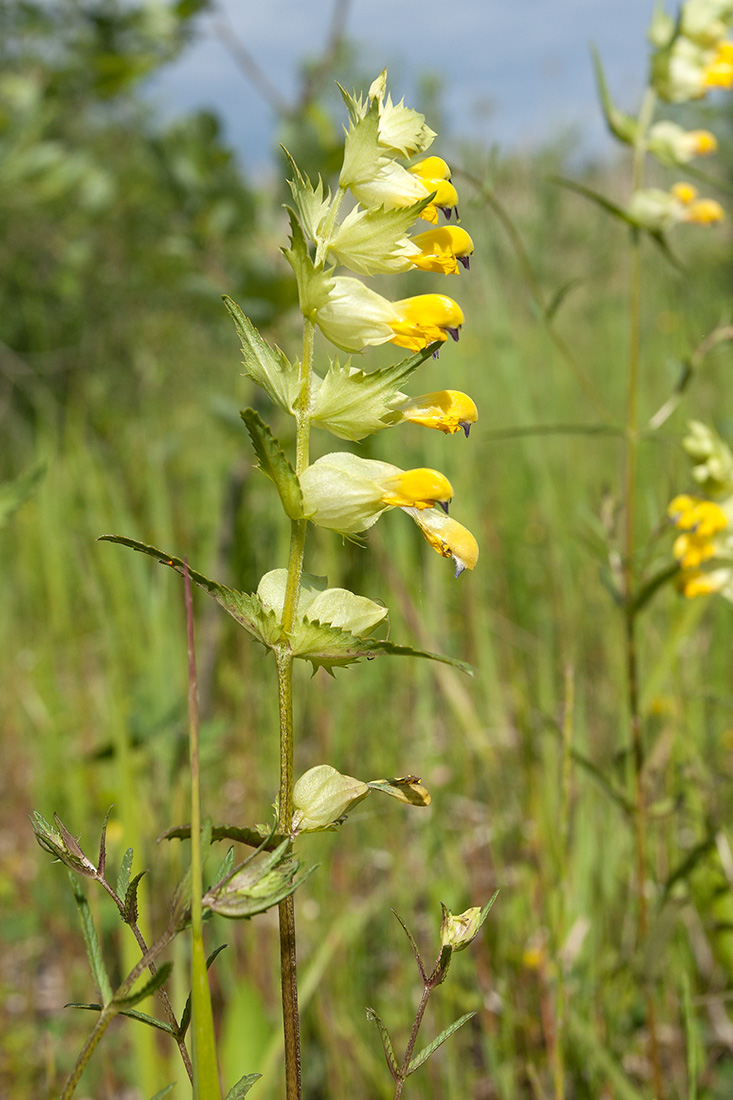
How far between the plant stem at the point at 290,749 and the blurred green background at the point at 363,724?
12 centimetres

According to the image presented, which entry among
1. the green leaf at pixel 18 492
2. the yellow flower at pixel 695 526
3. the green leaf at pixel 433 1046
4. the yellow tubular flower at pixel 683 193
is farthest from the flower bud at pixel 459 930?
the yellow tubular flower at pixel 683 193

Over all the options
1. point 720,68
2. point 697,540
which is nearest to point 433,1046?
point 697,540

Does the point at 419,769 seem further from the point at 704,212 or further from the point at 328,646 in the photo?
the point at 328,646

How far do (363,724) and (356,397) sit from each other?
4.12ft

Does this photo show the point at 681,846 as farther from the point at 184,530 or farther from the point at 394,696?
the point at 184,530

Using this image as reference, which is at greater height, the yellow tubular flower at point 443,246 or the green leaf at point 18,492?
the yellow tubular flower at point 443,246

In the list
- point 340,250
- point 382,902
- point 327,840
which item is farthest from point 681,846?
point 340,250

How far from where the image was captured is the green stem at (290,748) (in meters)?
0.39

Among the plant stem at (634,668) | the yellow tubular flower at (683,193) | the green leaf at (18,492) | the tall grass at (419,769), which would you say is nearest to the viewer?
the green leaf at (18,492)

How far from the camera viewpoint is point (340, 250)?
447mm

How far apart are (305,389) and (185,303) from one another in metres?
2.73

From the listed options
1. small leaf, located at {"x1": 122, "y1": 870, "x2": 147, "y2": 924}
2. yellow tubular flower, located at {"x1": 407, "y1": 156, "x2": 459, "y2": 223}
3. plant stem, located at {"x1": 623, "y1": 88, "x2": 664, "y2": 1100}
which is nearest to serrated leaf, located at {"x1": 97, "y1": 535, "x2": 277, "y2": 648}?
small leaf, located at {"x1": 122, "y1": 870, "x2": 147, "y2": 924}

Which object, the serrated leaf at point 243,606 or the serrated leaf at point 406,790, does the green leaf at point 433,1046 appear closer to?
the serrated leaf at point 406,790

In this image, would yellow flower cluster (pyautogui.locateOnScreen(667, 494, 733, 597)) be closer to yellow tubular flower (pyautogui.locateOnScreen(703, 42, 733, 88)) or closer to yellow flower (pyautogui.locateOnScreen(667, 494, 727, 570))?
yellow flower (pyautogui.locateOnScreen(667, 494, 727, 570))
